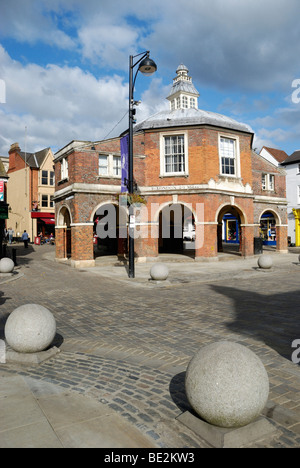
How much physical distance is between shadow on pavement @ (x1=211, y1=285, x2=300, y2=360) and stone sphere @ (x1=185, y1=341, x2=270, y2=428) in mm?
2391

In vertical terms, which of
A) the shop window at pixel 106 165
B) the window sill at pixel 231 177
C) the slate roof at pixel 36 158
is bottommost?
the window sill at pixel 231 177

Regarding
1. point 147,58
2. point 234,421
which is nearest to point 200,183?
point 147,58

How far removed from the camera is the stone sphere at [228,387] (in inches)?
123

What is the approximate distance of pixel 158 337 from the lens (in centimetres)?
641

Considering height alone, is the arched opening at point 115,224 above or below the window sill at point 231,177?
below

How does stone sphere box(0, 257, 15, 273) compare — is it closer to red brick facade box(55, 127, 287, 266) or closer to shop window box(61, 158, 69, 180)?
red brick facade box(55, 127, 287, 266)

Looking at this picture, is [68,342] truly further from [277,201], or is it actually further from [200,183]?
[277,201]

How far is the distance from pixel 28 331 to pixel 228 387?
3433 mm

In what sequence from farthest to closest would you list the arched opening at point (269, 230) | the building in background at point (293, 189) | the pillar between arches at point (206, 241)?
the arched opening at point (269, 230), the building in background at point (293, 189), the pillar between arches at point (206, 241)

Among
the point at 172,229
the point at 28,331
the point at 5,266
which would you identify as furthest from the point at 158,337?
the point at 172,229

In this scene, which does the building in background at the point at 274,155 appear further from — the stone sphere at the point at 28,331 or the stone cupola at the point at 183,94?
the stone sphere at the point at 28,331

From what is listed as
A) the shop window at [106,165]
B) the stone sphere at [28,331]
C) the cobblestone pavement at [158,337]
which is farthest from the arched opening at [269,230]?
the stone sphere at [28,331]

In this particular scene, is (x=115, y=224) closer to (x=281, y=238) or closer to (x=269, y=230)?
(x=281, y=238)

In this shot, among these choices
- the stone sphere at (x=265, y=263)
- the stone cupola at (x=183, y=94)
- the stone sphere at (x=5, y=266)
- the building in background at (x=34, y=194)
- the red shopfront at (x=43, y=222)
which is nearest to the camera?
the stone sphere at (x=5, y=266)
